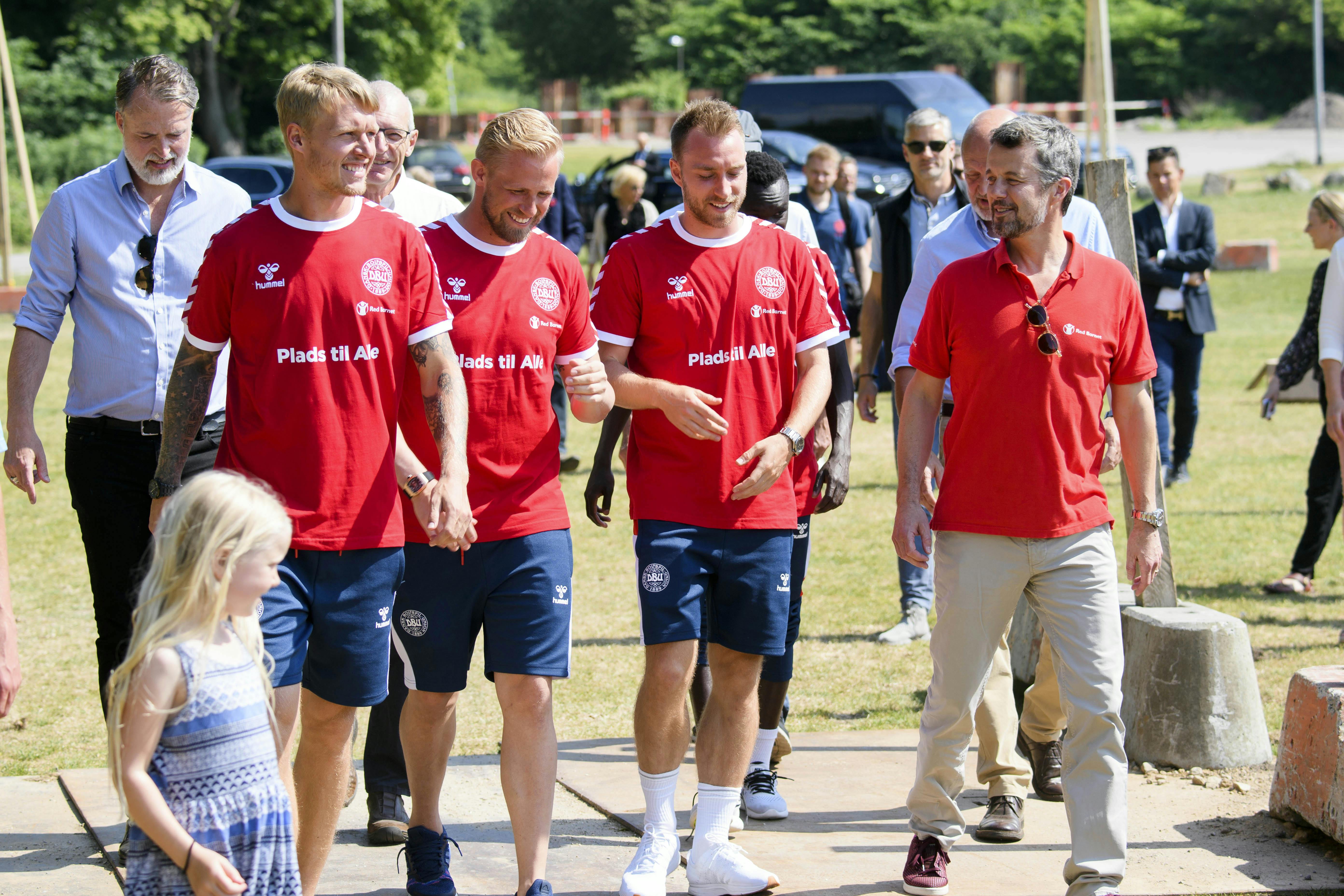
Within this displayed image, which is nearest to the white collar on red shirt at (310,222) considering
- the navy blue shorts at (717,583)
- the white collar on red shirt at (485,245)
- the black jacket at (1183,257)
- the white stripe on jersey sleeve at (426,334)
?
the white stripe on jersey sleeve at (426,334)

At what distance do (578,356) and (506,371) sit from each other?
23cm

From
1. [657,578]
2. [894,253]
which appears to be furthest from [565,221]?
[657,578]

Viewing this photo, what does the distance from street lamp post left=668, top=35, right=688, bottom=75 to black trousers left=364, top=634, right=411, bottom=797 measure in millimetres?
64724

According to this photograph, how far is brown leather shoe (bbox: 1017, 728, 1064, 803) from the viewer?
499cm

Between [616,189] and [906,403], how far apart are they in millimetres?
9315

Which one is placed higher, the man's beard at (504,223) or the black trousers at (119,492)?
the man's beard at (504,223)

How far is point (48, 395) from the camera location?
1466 cm

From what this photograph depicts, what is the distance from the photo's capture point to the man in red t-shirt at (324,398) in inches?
136

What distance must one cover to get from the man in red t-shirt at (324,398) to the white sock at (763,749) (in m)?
1.58

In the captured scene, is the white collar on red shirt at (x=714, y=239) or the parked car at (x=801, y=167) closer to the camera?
the white collar on red shirt at (x=714, y=239)

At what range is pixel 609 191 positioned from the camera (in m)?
18.4

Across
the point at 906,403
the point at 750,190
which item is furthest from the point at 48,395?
the point at 906,403

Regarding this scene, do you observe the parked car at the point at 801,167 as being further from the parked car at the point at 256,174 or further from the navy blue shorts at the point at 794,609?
the navy blue shorts at the point at 794,609

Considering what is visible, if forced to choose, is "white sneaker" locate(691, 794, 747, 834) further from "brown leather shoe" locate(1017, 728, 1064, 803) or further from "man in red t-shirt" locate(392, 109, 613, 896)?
"brown leather shoe" locate(1017, 728, 1064, 803)
